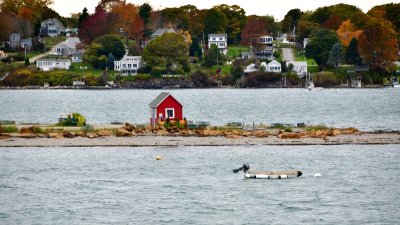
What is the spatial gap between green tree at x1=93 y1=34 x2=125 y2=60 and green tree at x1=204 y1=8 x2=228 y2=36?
53.9 ft

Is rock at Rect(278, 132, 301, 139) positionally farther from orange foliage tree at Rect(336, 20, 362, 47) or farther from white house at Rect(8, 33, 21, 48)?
white house at Rect(8, 33, 21, 48)

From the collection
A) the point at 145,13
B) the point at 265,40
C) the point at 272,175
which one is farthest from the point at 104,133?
the point at 145,13

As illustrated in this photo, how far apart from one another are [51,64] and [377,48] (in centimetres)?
4703

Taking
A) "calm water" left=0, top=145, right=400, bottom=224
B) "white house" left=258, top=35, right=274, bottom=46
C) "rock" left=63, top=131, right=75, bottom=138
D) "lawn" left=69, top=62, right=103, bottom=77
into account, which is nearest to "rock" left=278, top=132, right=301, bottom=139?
"calm water" left=0, top=145, right=400, bottom=224

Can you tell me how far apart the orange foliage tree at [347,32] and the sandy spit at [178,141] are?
372ft

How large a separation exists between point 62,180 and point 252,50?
12933cm

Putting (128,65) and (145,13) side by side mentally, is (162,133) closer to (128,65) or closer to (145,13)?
(128,65)

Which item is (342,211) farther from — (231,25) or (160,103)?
(231,25)

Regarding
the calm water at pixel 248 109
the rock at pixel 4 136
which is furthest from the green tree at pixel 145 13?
the rock at pixel 4 136

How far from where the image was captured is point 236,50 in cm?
18162

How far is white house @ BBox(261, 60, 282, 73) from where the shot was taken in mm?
167625

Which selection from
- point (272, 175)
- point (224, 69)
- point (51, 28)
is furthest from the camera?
point (51, 28)

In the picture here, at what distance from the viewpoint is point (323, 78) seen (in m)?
166

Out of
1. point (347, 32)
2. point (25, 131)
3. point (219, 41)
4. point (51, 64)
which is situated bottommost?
point (25, 131)
